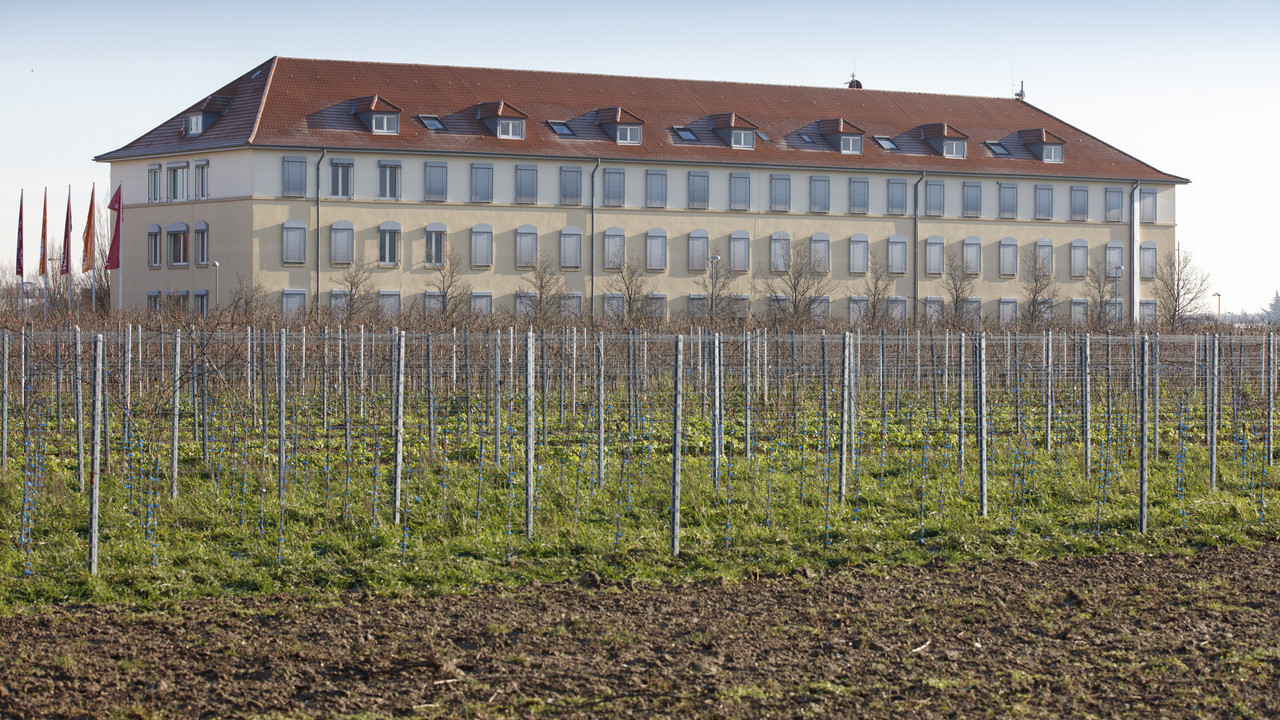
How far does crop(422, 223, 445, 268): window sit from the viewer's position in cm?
5244

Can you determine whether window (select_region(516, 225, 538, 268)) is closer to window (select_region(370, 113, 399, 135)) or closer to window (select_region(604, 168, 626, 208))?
window (select_region(604, 168, 626, 208))

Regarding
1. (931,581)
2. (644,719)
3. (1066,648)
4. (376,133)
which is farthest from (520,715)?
(376,133)

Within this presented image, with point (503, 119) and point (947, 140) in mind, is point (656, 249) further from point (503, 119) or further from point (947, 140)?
point (947, 140)

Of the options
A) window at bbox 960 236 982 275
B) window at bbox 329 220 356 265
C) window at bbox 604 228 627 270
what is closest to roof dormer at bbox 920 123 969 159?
window at bbox 960 236 982 275

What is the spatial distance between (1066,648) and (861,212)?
165 feet

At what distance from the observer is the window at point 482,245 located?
52844 mm

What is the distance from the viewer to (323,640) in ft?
24.5

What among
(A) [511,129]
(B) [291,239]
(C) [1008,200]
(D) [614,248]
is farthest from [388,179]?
(C) [1008,200]

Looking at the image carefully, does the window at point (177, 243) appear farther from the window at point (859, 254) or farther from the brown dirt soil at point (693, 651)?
the brown dirt soil at point (693, 651)

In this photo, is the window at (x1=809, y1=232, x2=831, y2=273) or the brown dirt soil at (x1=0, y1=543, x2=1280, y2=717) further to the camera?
the window at (x1=809, y1=232, x2=831, y2=273)

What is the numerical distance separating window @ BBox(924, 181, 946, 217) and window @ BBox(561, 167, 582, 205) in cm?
1566

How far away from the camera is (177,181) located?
175 feet

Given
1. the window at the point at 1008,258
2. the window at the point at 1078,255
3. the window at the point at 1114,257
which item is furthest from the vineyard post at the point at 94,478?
the window at the point at 1114,257

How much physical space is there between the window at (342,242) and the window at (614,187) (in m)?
10.6
